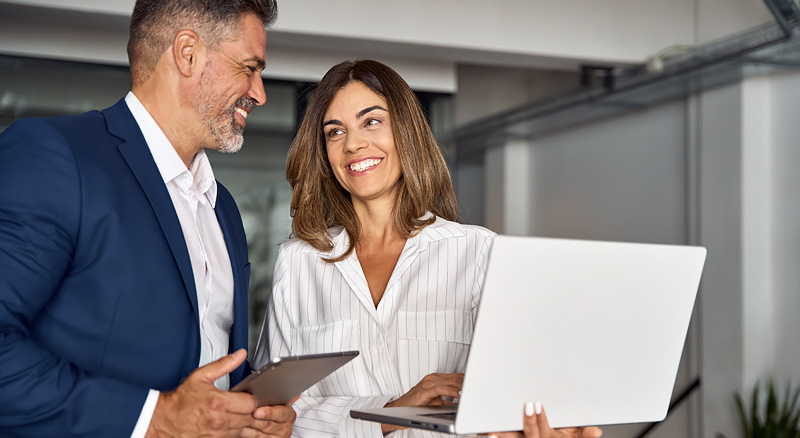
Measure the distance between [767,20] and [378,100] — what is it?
12.7ft

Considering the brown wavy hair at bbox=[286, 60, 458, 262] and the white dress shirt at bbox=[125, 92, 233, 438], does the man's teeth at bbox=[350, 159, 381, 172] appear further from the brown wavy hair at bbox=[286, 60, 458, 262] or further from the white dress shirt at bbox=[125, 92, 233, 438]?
the white dress shirt at bbox=[125, 92, 233, 438]

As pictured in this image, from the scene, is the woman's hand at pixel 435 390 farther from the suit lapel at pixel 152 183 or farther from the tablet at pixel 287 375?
the suit lapel at pixel 152 183

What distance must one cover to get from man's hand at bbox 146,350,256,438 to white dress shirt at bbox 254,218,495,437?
59 cm

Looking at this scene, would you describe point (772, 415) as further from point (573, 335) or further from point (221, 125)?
point (221, 125)

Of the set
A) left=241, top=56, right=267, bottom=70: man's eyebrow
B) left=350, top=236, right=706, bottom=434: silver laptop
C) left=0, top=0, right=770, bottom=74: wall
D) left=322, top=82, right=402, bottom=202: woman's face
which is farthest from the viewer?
left=0, top=0, right=770, bottom=74: wall

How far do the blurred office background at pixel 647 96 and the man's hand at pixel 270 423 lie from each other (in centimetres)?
336

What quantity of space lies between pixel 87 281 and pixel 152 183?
0.30 metres

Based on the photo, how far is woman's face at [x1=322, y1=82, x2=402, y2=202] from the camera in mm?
2371

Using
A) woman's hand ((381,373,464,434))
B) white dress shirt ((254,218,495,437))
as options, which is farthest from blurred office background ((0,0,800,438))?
woman's hand ((381,373,464,434))

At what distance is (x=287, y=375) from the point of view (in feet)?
5.35

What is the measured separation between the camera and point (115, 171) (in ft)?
5.79

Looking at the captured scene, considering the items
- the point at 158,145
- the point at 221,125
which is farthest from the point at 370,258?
the point at 158,145

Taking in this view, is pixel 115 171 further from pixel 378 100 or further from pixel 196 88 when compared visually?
pixel 378 100

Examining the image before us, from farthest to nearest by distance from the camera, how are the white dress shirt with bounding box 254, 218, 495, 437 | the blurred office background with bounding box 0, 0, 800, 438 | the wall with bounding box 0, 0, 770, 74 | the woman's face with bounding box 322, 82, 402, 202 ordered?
the blurred office background with bounding box 0, 0, 800, 438, the wall with bounding box 0, 0, 770, 74, the woman's face with bounding box 322, 82, 402, 202, the white dress shirt with bounding box 254, 218, 495, 437
